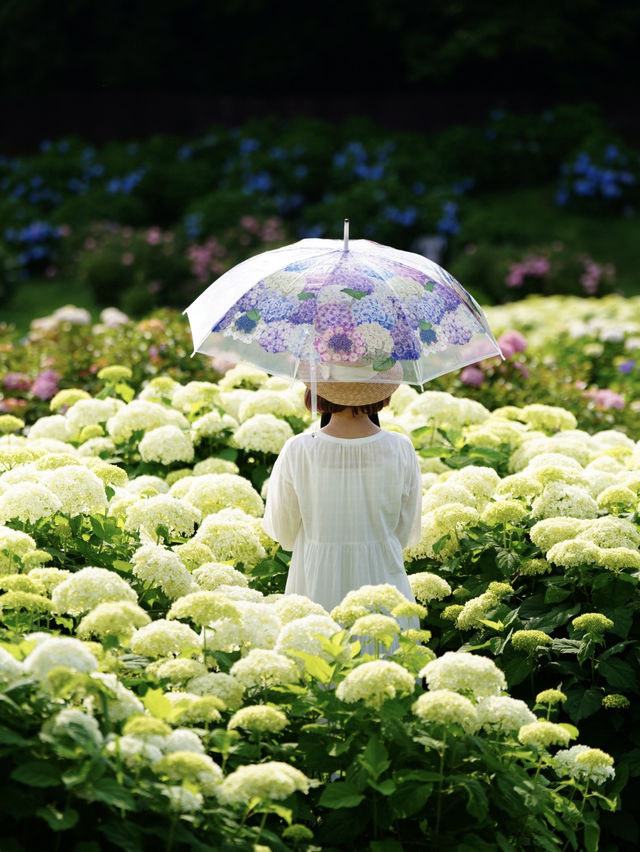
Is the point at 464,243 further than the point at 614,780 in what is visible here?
Yes

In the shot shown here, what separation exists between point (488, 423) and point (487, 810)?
2.77m

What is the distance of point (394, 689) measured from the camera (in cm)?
269

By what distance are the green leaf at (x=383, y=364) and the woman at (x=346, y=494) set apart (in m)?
0.02

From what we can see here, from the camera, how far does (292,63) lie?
2089cm

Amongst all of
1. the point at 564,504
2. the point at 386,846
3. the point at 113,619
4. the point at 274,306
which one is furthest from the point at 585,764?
the point at 274,306

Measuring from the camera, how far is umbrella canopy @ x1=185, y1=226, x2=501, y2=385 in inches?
139

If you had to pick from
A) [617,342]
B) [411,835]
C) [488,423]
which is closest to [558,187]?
[617,342]

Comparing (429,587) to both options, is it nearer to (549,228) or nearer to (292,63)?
(549,228)

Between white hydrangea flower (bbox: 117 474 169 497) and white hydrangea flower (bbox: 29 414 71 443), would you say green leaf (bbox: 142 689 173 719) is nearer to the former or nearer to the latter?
white hydrangea flower (bbox: 117 474 169 497)

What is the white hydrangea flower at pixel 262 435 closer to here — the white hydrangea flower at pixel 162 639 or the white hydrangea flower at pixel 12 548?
the white hydrangea flower at pixel 12 548

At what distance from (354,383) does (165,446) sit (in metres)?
1.44

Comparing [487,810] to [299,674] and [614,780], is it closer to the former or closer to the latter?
[299,674]

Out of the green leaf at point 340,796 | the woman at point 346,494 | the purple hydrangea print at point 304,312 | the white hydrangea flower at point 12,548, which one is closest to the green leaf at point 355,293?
the purple hydrangea print at point 304,312

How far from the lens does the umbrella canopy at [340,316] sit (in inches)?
139
